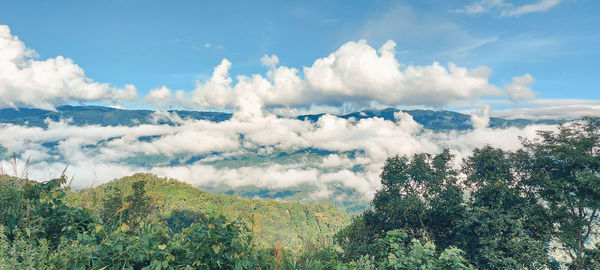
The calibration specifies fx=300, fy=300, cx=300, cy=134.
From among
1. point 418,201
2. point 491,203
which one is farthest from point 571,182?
point 418,201

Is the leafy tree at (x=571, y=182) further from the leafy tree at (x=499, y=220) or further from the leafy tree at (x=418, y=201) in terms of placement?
the leafy tree at (x=418, y=201)

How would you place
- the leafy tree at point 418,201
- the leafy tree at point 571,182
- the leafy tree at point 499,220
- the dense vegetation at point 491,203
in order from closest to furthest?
the dense vegetation at point 491,203
the leafy tree at point 499,220
the leafy tree at point 571,182
the leafy tree at point 418,201

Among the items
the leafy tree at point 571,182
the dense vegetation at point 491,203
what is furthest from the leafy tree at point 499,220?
the leafy tree at point 571,182

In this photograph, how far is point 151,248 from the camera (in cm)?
385

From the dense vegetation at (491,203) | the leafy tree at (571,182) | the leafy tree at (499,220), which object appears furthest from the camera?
the leafy tree at (571,182)

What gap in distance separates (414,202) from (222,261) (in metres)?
22.3

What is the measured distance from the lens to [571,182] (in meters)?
20.8

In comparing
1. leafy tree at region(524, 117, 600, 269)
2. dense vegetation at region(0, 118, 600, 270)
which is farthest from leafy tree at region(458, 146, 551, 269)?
leafy tree at region(524, 117, 600, 269)

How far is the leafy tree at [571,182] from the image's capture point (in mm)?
20453

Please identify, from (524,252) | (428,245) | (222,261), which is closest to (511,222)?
(524,252)

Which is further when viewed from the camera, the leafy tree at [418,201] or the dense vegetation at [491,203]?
the leafy tree at [418,201]

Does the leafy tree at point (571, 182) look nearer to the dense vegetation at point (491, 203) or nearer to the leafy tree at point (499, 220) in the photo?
the dense vegetation at point (491, 203)

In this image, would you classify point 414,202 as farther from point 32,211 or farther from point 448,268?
point 32,211

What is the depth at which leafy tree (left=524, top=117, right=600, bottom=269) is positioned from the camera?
67.1 feet
